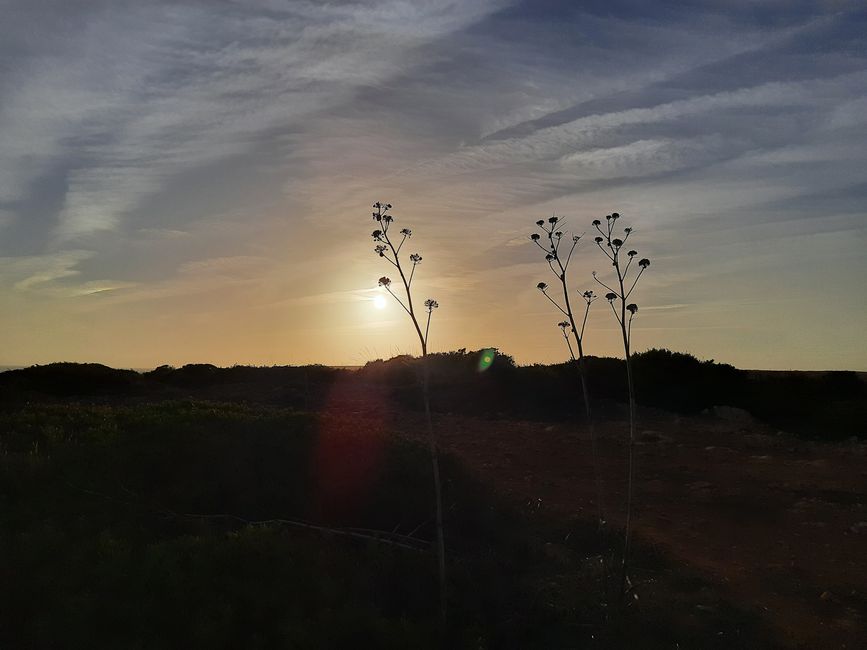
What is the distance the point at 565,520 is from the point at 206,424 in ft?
16.0

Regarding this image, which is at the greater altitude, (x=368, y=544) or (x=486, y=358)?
(x=486, y=358)

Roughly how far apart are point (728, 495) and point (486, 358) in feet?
46.8

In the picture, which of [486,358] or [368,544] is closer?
[368,544]

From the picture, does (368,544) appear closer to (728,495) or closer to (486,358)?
(728,495)

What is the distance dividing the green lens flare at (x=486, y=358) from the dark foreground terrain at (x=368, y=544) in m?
11.0

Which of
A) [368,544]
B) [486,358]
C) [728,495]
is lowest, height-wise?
[728,495]

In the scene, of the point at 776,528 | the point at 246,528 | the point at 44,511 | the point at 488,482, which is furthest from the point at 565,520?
the point at 44,511

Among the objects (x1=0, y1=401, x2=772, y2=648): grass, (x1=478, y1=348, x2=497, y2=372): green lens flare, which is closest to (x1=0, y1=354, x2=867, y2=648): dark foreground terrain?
(x1=0, y1=401, x2=772, y2=648): grass

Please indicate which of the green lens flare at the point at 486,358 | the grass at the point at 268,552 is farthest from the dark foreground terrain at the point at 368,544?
the green lens flare at the point at 486,358

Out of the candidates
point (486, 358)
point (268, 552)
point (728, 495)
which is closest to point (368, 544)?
point (268, 552)

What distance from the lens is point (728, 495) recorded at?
411 inches

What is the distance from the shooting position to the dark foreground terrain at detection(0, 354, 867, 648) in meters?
5.39

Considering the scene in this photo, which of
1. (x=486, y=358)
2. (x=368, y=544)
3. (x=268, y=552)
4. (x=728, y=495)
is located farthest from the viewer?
(x=486, y=358)

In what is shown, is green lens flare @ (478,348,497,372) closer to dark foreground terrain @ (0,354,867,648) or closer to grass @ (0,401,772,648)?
dark foreground terrain @ (0,354,867,648)
